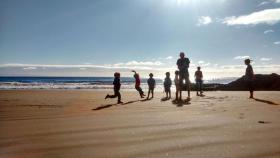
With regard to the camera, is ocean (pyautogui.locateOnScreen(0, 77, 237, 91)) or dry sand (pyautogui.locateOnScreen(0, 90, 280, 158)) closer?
dry sand (pyautogui.locateOnScreen(0, 90, 280, 158))

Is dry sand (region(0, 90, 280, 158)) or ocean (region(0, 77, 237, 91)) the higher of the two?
ocean (region(0, 77, 237, 91))

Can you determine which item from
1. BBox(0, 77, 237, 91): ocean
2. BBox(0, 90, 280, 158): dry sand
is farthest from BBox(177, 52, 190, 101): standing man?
BBox(0, 77, 237, 91): ocean

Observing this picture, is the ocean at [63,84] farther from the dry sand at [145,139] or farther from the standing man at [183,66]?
the dry sand at [145,139]

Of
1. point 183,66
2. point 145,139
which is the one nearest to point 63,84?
point 183,66

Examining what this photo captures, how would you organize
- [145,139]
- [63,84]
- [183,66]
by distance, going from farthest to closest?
[63,84], [183,66], [145,139]

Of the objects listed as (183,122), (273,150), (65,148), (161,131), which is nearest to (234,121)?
(183,122)

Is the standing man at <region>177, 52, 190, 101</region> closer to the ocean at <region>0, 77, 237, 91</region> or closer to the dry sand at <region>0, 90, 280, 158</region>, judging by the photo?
the dry sand at <region>0, 90, 280, 158</region>

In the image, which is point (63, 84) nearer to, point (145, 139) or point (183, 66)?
point (183, 66)

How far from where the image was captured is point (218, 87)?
2319 cm

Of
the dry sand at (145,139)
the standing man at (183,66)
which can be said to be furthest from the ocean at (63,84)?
the dry sand at (145,139)

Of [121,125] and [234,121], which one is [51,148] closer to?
[121,125]

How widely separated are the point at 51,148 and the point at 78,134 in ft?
2.41

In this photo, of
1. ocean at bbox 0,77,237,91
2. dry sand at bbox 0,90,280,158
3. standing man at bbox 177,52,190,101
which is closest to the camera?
dry sand at bbox 0,90,280,158

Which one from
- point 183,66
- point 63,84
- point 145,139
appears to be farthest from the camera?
point 63,84
